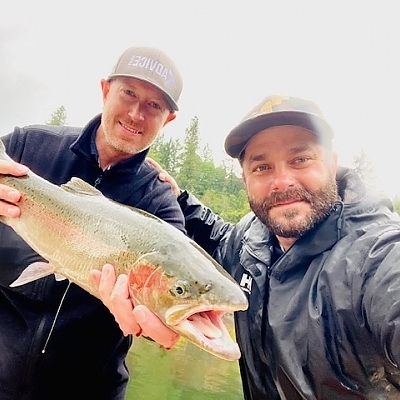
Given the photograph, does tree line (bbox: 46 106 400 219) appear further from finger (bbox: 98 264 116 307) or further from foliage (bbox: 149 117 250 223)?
finger (bbox: 98 264 116 307)

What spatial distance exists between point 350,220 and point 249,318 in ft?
3.41

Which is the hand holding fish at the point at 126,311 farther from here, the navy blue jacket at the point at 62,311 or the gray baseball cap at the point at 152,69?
the gray baseball cap at the point at 152,69

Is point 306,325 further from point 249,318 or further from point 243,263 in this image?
point 243,263

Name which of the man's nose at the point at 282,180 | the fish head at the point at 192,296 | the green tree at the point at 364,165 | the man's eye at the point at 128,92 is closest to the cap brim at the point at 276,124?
the man's nose at the point at 282,180

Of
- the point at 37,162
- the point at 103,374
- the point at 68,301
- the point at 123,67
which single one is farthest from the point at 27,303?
the point at 123,67

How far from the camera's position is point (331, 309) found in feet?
10.5

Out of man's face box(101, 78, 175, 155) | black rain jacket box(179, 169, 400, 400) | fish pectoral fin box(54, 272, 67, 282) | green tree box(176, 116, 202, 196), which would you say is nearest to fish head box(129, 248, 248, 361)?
fish pectoral fin box(54, 272, 67, 282)

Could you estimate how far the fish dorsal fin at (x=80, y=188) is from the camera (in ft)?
11.6

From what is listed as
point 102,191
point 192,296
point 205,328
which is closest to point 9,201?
point 102,191

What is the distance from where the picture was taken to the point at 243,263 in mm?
4098

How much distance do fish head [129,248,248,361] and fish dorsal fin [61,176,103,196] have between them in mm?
773

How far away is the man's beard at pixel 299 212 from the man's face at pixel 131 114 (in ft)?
3.54

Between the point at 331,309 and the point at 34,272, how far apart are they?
193 centimetres

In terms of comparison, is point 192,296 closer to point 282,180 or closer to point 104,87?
point 282,180
